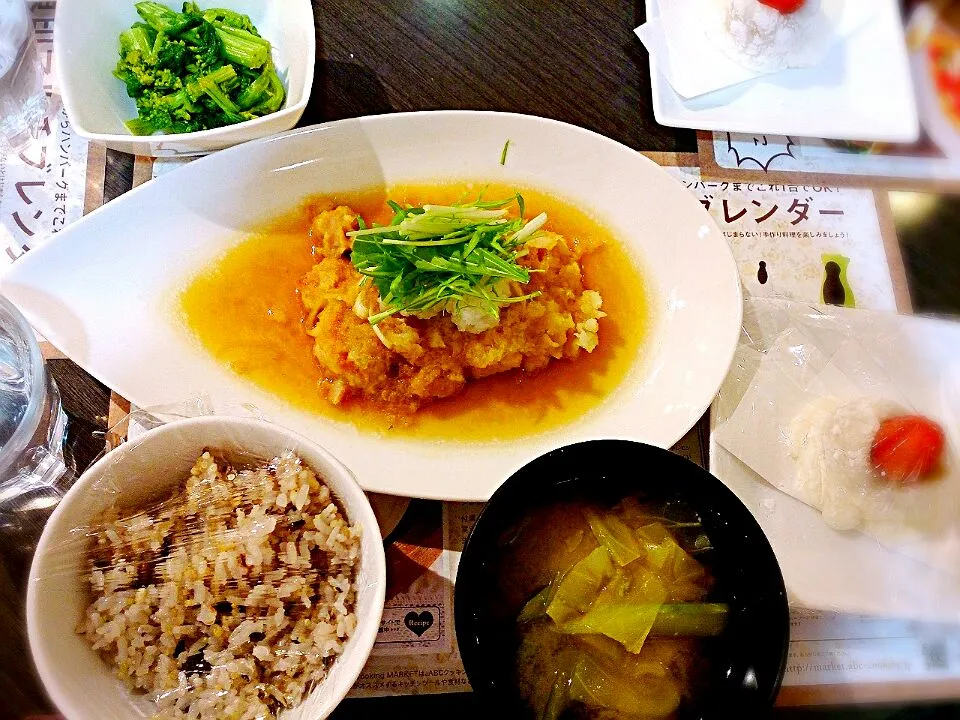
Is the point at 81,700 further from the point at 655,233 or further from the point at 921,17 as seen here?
the point at 921,17

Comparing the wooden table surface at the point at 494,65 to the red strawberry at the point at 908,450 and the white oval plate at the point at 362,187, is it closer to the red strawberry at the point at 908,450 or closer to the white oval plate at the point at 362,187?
the white oval plate at the point at 362,187

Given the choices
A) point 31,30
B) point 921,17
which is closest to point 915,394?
point 921,17

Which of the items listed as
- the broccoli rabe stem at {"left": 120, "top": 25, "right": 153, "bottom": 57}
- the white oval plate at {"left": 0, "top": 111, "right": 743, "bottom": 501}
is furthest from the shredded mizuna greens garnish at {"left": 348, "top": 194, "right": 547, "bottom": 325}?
the broccoli rabe stem at {"left": 120, "top": 25, "right": 153, "bottom": 57}

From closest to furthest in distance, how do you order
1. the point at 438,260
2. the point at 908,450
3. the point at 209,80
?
the point at 908,450 → the point at 438,260 → the point at 209,80

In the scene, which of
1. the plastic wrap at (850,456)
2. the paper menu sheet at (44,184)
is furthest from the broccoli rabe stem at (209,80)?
the plastic wrap at (850,456)

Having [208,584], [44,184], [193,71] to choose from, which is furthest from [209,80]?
[208,584]

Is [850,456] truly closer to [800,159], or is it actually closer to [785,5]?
[800,159]
